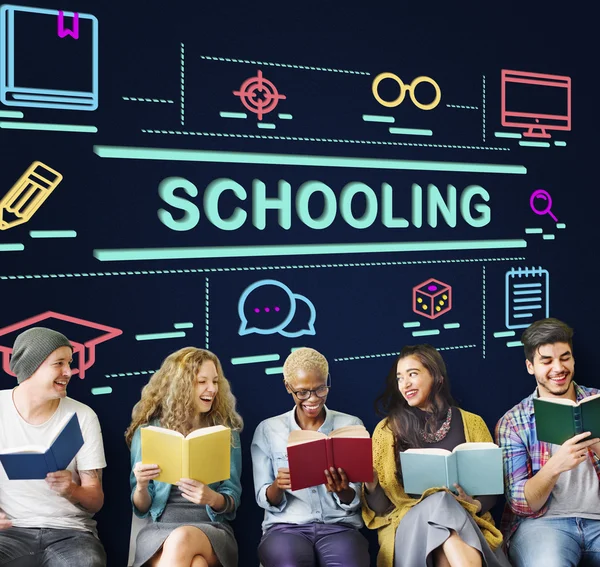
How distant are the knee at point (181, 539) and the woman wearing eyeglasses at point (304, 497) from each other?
0.35m

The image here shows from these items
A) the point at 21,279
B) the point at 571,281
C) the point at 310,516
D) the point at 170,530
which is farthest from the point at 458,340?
the point at 21,279

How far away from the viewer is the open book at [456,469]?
11.4 ft

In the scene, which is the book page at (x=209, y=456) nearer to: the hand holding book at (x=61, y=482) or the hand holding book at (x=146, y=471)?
the hand holding book at (x=146, y=471)

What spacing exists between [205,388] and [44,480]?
0.72m

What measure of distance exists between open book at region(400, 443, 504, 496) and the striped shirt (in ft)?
1.21

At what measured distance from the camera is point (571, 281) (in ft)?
15.7

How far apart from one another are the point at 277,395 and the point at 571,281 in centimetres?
185

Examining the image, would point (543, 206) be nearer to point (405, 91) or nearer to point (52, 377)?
point (405, 91)

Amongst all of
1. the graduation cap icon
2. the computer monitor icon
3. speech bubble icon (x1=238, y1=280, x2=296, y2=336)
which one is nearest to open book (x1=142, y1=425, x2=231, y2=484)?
the graduation cap icon

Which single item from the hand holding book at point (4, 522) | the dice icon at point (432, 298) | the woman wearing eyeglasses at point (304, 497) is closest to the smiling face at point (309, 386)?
the woman wearing eyeglasses at point (304, 497)

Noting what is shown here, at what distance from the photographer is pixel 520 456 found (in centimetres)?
385

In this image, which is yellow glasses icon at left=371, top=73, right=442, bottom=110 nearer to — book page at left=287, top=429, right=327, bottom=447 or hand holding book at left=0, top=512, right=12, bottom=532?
book page at left=287, top=429, right=327, bottom=447

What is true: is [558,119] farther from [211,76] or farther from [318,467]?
[318,467]

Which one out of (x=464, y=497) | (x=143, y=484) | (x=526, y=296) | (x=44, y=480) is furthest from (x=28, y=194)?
(x=526, y=296)
